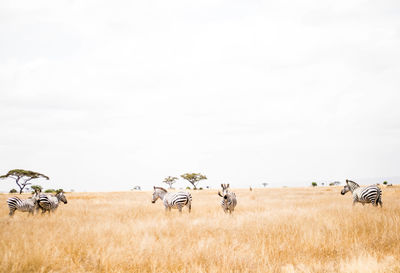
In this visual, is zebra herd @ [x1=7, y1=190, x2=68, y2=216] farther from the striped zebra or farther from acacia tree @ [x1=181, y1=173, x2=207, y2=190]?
acacia tree @ [x1=181, y1=173, x2=207, y2=190]

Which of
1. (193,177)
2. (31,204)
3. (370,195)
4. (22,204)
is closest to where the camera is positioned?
(370,195)

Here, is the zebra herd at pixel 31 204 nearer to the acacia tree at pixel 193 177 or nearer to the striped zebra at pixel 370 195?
the striped zebra at pixel 370 195

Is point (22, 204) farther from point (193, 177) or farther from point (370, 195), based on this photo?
point (193, 177)

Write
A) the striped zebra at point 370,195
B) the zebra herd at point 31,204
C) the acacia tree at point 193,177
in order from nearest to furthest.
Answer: the striped zebra at point 370,195 → the zebra herd at point 31,204 → the acacia tree at point 193,177

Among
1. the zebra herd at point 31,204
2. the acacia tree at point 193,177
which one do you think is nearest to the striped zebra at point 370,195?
the zebra herd at point 31,204

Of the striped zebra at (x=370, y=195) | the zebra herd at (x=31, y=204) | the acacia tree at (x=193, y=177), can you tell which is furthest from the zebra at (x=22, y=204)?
the acacia tree at (x=193, y=177)

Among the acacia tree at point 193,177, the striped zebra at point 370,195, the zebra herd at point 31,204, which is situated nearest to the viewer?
the striped zebra at point 370,195

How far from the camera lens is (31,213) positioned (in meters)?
16.4

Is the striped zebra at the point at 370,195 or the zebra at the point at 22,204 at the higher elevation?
the striped zebra at the point at 370,195

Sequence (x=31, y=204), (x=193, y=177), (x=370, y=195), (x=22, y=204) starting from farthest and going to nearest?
(x=193, y=177) → (x=31, y=204) → (x=22, y=204) → (x=370, y=195)

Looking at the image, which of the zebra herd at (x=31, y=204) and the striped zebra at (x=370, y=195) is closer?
the striped zebra at (x=370, y=195)

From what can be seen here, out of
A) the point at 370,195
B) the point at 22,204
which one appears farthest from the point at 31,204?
the point at 370,195

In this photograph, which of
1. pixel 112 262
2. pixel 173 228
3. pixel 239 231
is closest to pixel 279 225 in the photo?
pixel 239 231

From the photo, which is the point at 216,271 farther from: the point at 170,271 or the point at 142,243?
the point at 142,243
